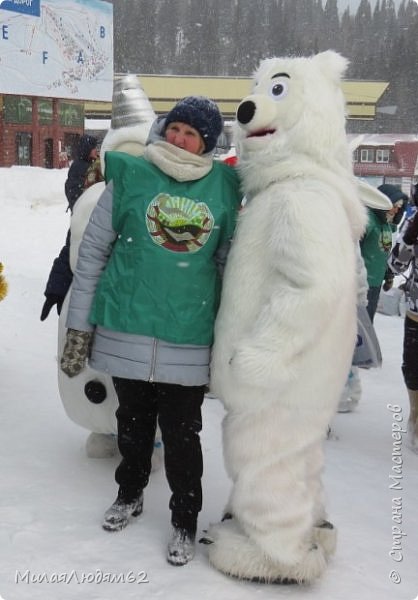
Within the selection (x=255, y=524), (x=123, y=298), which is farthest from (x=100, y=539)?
(x=123, y=298)

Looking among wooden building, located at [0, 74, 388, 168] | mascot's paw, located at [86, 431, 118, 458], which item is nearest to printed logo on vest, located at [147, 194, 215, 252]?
mascot's paw, located at [86, 431, 118, 458]

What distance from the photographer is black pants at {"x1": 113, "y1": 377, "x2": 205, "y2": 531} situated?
258 cm

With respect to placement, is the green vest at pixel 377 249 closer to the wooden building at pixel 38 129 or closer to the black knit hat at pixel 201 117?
the black knit hat at pixel 201 117

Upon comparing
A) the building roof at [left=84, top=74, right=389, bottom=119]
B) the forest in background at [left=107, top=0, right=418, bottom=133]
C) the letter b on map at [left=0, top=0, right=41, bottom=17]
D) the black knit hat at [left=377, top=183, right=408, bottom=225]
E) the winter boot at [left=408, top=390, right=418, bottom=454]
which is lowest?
the winter boot at [left=408, top=390, right=418, bottom=454]

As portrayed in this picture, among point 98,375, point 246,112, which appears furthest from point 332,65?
point 98,375

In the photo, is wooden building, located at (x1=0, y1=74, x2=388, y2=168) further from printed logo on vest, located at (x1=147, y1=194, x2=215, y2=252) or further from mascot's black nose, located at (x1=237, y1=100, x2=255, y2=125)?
printed logo on vest, located at (x1=147, y1=194, x2=215, y2=252)

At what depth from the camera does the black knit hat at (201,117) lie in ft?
8.38

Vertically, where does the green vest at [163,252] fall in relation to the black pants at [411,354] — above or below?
above

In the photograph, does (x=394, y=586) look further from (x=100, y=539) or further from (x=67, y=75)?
(x=67, y=75)

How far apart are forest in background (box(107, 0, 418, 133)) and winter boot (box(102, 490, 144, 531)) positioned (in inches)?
1893

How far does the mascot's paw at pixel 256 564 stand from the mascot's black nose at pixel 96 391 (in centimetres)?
97

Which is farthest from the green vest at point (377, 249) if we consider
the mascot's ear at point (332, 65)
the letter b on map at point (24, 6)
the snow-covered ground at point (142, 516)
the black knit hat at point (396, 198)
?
the letter b on map at point (24, 6)

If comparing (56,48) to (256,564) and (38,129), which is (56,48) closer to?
(38,129)

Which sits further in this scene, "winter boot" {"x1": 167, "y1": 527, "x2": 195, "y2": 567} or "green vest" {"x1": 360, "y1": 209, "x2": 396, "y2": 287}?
"green vest" {"x1": 360, "y1": 209, "x2": 396, "y2": 287}
